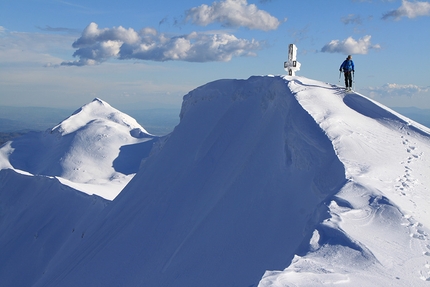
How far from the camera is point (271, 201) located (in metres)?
11.3

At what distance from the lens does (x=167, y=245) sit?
13344 millimetres

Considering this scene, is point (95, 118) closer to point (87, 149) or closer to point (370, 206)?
point (87, 149)

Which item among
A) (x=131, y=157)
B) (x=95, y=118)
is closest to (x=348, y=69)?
(x=131, y=157)

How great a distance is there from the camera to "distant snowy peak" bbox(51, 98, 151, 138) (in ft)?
149

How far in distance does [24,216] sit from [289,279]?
25.3 meters

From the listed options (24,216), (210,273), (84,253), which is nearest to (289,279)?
(210,273)

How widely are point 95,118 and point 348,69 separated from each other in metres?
37.7

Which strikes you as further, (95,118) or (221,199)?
(95,118)

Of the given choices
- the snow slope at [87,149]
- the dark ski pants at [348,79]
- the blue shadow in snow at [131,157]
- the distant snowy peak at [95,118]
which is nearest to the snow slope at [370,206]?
the dark ski pants at [348,79]

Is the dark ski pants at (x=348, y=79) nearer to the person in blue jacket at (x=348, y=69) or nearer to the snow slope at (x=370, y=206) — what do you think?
the person in blue jacket at (x=348, y=69)

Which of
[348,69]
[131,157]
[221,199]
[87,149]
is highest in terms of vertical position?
[348,69]

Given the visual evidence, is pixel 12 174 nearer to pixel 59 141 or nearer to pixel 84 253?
pixel 59 141

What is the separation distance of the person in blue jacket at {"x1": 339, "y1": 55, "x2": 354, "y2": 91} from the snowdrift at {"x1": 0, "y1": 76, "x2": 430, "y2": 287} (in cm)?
43

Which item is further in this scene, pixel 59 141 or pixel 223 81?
pixel 59 141
